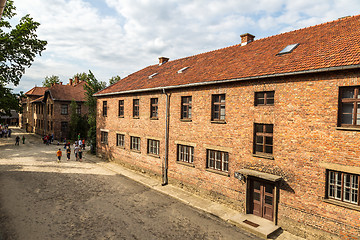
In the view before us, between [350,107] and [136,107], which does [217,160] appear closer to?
[350,107]

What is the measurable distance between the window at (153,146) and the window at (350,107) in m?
11.0

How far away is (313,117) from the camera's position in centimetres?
890

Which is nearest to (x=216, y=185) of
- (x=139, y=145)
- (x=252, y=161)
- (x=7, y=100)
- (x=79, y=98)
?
(x=252, y=161)

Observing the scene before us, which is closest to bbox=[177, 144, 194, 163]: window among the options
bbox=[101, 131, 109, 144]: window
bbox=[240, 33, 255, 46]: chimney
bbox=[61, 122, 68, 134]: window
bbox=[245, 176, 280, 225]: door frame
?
bbox=[245, 176, 280, 225]: door frame

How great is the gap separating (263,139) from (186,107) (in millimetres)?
5385

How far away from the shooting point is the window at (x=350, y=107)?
8070 millimetres

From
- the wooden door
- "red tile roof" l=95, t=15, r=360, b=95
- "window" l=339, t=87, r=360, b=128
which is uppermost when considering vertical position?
"red tile roof" l=95, t=15, r=360, b=95

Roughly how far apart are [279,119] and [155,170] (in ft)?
31.2

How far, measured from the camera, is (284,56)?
36.2 ft

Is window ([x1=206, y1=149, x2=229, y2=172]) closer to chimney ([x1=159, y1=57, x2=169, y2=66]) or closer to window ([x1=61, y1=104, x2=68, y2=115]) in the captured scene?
chimney ([x1=159, y1=57, x2=169, y2=66])

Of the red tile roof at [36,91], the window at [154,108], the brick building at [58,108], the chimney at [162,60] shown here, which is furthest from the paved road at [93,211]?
the red tile roof at [36,91]

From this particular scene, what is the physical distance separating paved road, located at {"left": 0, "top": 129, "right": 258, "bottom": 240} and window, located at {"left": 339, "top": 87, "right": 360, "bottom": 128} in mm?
5746

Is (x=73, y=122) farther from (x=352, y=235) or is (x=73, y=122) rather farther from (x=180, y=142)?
(x=352, y=235)

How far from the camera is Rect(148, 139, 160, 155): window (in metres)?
16.2
